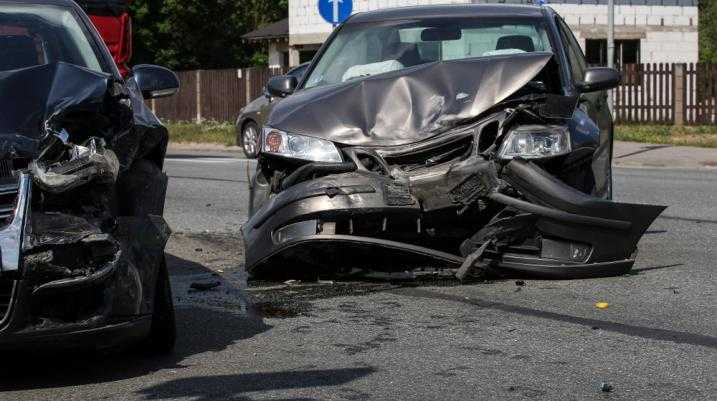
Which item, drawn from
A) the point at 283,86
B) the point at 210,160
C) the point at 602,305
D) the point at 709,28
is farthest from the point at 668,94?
the point at 709,28

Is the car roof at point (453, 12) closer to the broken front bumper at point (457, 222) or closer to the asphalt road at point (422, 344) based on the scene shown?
the asphalt road at point (422, 344)

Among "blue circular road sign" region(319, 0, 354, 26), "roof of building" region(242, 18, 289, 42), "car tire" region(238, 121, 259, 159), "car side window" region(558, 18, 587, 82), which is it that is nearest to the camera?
"car side window" region(558, 18, 587, 82)

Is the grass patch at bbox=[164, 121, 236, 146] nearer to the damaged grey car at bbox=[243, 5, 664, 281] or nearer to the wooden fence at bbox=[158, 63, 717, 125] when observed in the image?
the wooden fence at bbox=[158, 63, 717, 125]

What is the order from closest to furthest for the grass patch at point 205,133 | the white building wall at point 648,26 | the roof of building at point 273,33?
the grass patch at point 205,133 < the white building wall at point 648,26 < the roof of building at point 273,33

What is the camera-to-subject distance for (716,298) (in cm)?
768

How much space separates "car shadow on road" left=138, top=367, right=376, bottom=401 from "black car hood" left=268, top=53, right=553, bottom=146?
235 cm

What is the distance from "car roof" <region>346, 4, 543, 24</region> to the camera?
960cm

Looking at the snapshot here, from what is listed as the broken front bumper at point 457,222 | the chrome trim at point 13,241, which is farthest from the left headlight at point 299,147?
the chrome trim at point 13,241

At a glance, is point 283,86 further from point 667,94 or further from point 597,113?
point 667,94

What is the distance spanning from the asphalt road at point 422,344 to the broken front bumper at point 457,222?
18 centimetres

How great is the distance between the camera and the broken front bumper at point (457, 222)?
7594 mm

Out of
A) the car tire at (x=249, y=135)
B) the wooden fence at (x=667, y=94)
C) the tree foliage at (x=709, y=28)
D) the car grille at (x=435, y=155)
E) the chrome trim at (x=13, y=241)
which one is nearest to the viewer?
the chrome trim at (x=13, y=241)

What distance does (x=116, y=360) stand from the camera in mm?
6086

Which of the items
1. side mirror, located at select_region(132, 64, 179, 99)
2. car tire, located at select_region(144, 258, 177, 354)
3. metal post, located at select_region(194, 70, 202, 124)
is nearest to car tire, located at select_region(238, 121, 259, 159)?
metal post, located at select_region(194, 70, 202, 124)
